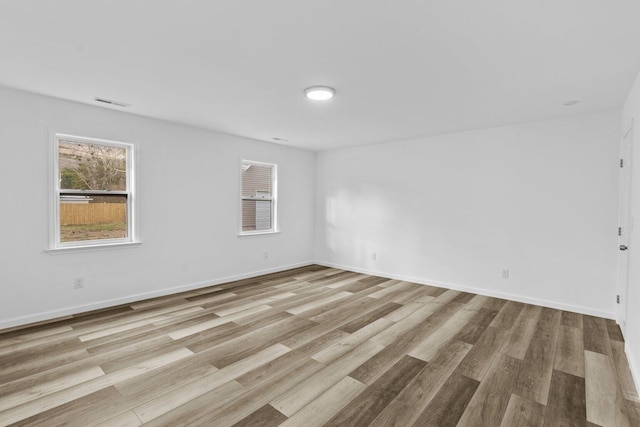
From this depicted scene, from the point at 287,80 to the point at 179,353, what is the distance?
8.63 feet

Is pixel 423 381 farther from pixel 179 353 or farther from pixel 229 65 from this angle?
pixel 229 65

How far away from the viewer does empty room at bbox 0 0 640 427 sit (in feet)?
6.67

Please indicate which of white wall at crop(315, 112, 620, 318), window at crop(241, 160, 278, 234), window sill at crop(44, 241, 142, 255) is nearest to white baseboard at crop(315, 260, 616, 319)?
white wall at crop(315, 112, 620, 318)

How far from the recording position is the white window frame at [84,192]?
11.6 ft

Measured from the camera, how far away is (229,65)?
2617 mm

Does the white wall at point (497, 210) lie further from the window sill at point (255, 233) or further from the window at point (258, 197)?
the window sill at point (255, 233)

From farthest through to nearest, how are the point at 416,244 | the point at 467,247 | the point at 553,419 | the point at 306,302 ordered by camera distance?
the point at 416,244, the point at 467,247, the point at 306,302, the point at 553,419

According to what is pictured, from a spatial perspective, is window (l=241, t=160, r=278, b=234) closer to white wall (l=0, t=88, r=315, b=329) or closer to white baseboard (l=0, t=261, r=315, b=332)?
white wall (l=0, t=88, r=315, b=329)

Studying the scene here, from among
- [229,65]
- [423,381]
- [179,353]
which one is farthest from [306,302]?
[229,65]

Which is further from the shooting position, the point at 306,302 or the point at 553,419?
the point at 306,302

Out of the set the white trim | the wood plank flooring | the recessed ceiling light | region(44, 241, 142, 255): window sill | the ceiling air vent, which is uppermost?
the ceiling air vent

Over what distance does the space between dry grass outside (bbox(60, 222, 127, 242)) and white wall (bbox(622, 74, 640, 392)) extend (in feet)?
17.3

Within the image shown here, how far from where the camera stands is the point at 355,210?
6199 mm

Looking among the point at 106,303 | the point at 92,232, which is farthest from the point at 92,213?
the point at 106,303
